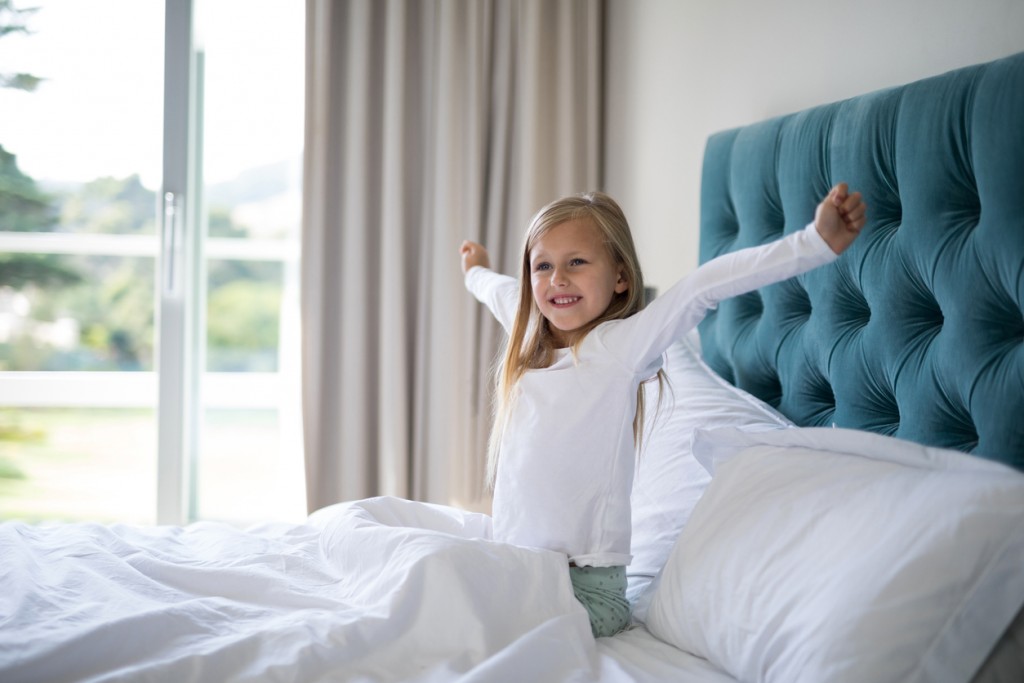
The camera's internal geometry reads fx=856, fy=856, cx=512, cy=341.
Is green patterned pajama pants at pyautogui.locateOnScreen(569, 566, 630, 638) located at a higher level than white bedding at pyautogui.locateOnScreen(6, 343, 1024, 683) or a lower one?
lower

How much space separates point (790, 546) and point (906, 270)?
520 mm

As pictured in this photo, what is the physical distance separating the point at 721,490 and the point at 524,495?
13.1 inches

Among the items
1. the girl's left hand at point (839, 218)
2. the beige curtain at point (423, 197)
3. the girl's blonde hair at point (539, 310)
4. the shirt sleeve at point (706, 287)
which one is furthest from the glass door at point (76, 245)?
the girl's left hand at point (839, 218)

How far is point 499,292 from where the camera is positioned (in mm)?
1816

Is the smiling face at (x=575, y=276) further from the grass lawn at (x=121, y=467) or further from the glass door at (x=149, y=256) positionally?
the grass lawn at (x=121, y=467)

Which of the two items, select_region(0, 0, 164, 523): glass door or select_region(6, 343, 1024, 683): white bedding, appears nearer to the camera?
select_region(6, 343, 1024, 683): white bedding

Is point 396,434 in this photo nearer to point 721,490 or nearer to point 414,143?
point 414,143

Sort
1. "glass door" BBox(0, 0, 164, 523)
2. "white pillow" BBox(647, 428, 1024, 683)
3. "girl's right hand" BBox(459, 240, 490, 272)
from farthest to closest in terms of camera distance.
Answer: "glass door" BBox(0, 0, 164, 523) → "girl's right hand" BBox(459, 240, 490, 272) → "white pillow" BBox(647, 428, 1024, 683)

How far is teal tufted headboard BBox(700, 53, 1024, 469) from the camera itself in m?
1.13

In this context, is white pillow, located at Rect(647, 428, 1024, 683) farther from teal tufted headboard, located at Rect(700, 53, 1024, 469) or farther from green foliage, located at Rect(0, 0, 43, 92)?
green foliage, located at Rect(0, 0, 43, 92)

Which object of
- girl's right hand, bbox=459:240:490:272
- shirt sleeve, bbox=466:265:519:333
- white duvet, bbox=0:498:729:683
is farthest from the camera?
girl's right hand, bbox=459:240:490:272

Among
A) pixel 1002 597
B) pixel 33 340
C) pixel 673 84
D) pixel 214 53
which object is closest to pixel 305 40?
pixel 214 53

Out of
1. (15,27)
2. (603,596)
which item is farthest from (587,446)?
(15,27)

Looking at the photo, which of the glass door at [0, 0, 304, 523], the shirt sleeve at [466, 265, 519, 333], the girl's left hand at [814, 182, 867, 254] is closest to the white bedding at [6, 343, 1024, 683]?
the girl's left hand at [814, 182, 867, 254]
